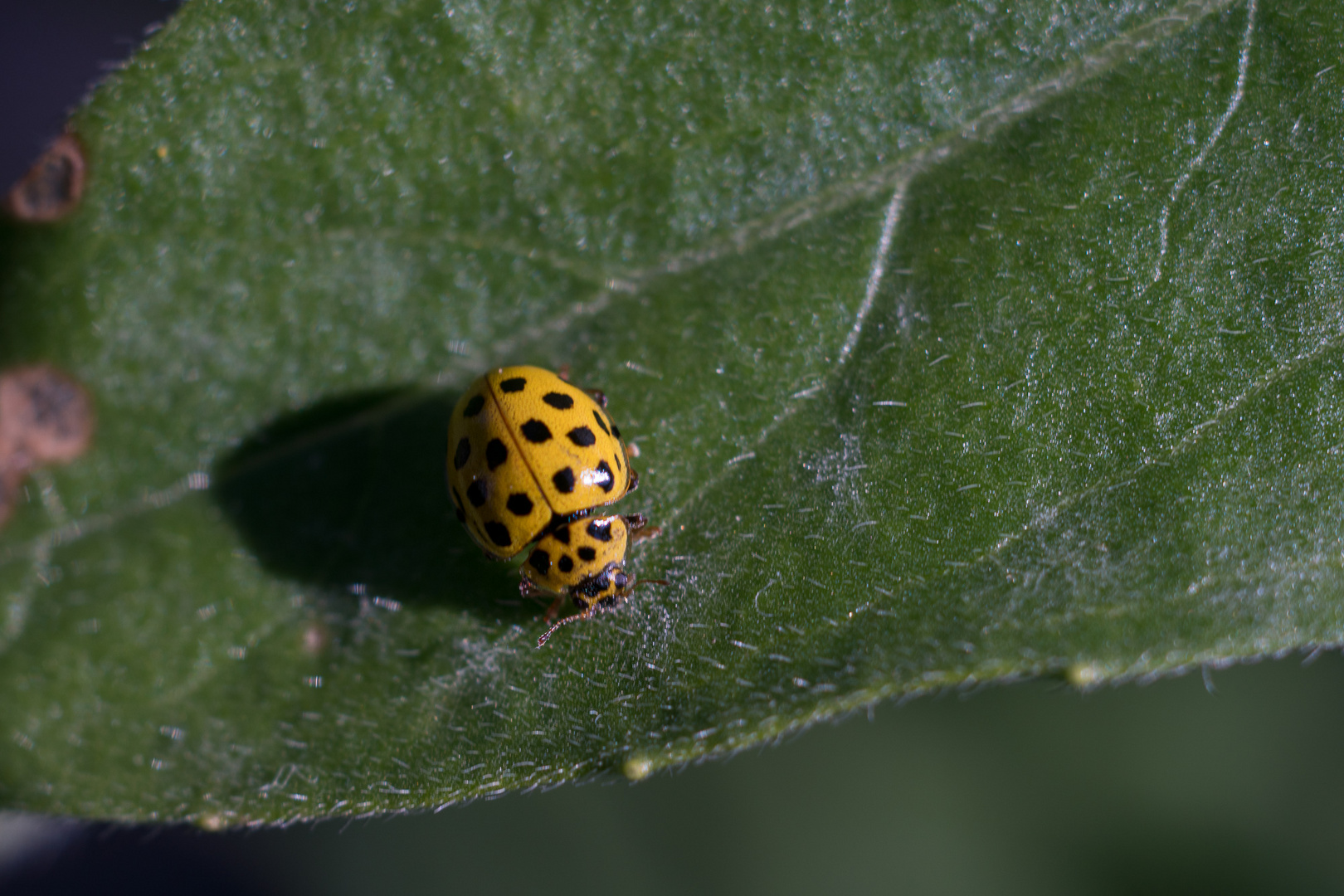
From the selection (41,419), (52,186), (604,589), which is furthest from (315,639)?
(52,186)

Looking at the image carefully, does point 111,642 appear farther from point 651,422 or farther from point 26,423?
point 651,422

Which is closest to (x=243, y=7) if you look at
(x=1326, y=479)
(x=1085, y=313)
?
(x=1085, y=313)

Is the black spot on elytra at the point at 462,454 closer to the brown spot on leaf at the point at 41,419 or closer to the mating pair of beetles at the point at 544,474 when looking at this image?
the mating pair of beetles at the point at 544,474

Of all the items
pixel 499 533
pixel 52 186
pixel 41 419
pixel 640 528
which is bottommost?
pixel 640 528

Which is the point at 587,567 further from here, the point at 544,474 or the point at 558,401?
the point at 558,401

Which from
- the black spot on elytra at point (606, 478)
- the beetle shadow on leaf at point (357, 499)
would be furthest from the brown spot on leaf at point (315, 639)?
the black spot on elytra at point (606, 478)

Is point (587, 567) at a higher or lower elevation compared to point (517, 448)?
lower

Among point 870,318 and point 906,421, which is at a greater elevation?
point 870,318
